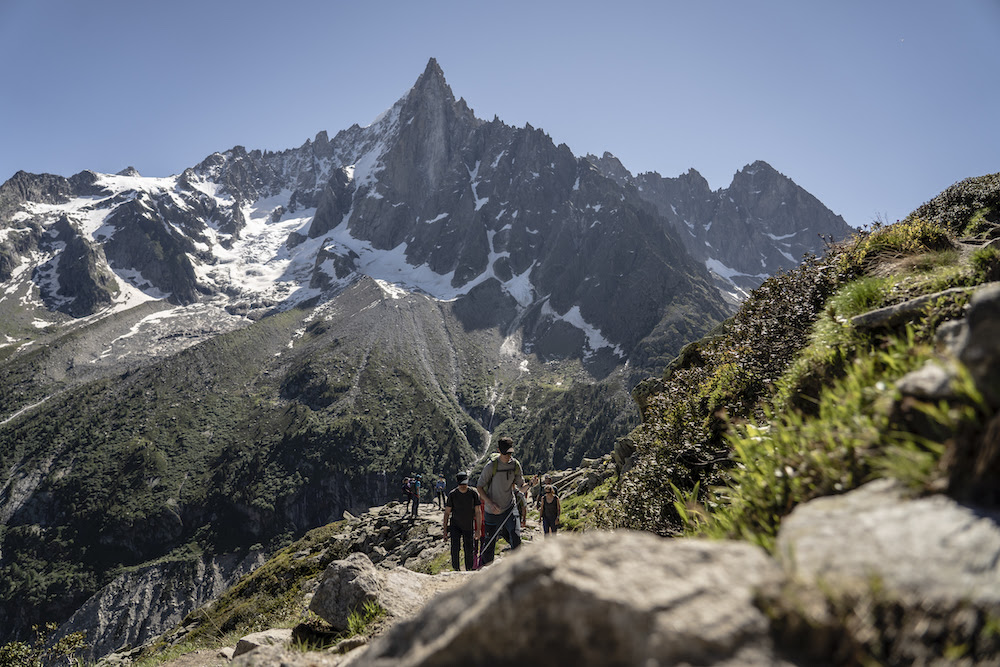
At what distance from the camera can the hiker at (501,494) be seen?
1208cm

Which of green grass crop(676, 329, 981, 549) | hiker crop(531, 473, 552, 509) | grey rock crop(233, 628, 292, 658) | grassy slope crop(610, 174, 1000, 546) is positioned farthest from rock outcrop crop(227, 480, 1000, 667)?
hiker crop(531, 473, 552, 509)

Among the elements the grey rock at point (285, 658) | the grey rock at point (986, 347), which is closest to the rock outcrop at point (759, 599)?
the grey rock at point (986, 347)

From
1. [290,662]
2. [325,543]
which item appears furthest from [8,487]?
[290,662]

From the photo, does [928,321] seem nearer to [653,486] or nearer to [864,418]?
[864,418]

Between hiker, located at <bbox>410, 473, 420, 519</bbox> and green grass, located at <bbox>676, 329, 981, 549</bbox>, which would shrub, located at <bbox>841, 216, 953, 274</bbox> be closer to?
green grass, located at <bbox>676, 329, 981, 549</bbox>

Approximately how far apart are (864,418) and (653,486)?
588 cm

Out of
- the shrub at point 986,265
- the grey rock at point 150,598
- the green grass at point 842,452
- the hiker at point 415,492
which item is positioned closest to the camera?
the green grass at point 842,452

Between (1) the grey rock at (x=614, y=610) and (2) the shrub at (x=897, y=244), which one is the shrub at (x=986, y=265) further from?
(1) the grey rock at (x=614, y=610)

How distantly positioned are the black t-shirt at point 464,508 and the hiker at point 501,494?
93 cm

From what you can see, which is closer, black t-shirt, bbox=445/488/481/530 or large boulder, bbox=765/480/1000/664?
large boulder, bbox=765/480/1000/664

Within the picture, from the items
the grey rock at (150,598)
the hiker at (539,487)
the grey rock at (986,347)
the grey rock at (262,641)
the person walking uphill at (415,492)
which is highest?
the grey rock at (986,347)

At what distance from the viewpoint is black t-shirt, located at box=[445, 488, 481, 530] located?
13156mm

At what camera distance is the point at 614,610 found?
2.52 m

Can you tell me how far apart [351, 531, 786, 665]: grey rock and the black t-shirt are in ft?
33.8
